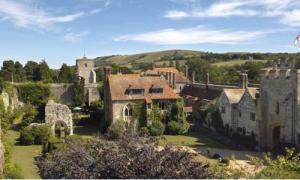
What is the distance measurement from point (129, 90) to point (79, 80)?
26.4 metres

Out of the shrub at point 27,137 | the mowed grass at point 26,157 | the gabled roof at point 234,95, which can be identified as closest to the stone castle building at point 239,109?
the gabled roof at point 234,95

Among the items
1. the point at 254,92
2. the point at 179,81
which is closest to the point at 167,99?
the point at 254,92

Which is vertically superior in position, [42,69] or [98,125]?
[42,69]

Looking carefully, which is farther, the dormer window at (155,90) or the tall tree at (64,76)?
the tall tree at (64,76)

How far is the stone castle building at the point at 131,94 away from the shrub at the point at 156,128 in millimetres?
1835

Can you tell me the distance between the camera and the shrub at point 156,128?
4225 centimetres

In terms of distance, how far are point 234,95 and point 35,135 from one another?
2124 cm

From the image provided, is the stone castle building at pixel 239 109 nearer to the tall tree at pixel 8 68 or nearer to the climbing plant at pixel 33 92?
the climbing plant at pixel 33 92

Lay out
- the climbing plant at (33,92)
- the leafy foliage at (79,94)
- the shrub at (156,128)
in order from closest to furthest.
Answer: the shrub at (156,128) < the climbing plant at (33,92) < the leafy foliage at (79,94)

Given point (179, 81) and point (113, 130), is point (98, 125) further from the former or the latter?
point (179, 81)

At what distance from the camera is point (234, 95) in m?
42.2

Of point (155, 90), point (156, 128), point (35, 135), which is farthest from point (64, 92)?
point (35, 135)

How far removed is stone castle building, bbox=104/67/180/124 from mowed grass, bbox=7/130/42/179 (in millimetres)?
10118

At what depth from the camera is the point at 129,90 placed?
44.0m
